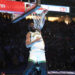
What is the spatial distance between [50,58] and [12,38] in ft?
7.02

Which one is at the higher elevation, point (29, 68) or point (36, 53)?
point (36, 53)

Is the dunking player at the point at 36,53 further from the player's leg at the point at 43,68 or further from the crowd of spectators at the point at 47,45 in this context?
the crowd of spectators at the point at 47,45

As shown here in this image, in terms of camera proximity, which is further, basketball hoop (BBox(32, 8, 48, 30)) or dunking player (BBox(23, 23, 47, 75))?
basketball hoop (BBox(32, 8, 48, 30))

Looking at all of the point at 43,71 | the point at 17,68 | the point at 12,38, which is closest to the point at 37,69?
the point at 43,71

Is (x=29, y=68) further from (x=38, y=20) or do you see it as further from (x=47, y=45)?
(x=47, y=45)

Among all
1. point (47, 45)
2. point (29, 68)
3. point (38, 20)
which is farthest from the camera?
point (47, 45)

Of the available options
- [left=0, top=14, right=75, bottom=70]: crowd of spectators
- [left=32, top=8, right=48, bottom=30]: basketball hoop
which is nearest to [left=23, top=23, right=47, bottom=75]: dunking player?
[left=32, top=8, right=48, bottom=30]: basketball hoop

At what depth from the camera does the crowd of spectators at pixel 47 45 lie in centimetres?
870

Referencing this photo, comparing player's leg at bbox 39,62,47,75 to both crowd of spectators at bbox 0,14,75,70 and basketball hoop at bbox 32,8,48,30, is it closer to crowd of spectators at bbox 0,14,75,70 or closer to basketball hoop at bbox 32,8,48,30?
basketball hoop at bbox 32,8,48,30

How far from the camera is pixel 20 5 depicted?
5125 millimetres

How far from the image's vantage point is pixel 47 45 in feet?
32.4

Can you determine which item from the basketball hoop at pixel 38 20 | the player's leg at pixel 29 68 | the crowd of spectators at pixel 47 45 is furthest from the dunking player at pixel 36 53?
the crowd of spectators at pixel 47 45

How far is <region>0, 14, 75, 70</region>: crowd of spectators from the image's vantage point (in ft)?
28.5

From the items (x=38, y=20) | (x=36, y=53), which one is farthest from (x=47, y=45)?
(x=36, y=53)
